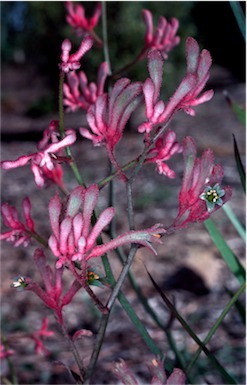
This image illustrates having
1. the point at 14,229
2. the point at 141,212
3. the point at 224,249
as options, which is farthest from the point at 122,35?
the point at 14,229

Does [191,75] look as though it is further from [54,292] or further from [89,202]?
[54,292]

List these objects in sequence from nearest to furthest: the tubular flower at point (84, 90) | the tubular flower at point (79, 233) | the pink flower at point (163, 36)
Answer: the tubular flower at point (79, 233) < the tubular flower at point (84, 90) < the pink flower at point (163, 36)

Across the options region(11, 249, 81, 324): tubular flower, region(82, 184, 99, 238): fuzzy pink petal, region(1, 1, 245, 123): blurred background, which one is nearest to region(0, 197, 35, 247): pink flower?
region(11, 249, 81, 324): tubular flower

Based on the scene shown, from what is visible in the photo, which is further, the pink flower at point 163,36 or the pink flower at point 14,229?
the pink flower at point 163,36

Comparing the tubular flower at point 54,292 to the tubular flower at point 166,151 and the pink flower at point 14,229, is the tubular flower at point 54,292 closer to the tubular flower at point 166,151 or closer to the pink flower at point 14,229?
the pink flower at point 14,229

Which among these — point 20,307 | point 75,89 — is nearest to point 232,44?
point 20,307

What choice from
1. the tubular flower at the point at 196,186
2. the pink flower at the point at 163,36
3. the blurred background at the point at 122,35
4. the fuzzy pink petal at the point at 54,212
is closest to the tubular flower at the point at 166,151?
the tubular flower at the point at 196,186
